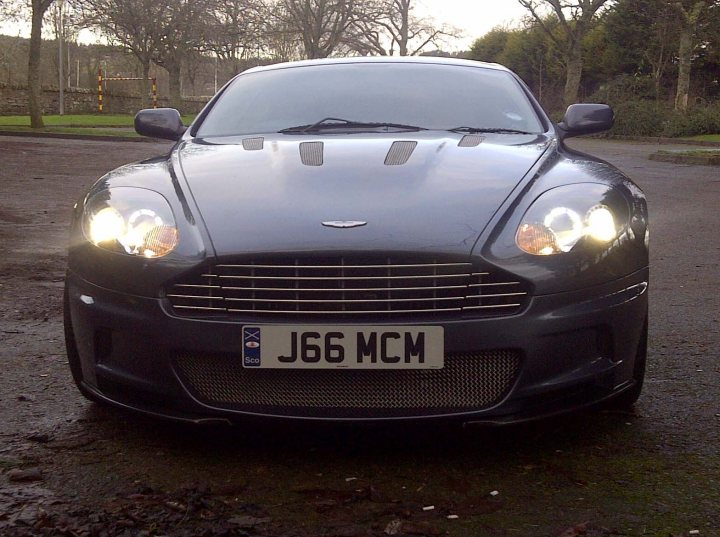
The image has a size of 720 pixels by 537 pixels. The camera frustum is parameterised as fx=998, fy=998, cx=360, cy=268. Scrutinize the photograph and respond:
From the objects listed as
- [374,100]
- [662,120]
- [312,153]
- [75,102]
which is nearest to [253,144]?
[312,153]

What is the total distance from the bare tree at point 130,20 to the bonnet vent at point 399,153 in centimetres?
3220

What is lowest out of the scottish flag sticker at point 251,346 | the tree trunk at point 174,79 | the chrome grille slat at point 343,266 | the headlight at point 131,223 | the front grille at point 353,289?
the scottish flag sticker at point 251,346

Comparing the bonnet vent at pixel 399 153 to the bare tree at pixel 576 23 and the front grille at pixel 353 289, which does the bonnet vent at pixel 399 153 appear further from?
the bare tree at pixel 576 23

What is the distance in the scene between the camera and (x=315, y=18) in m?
43.9

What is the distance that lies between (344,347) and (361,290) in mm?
158

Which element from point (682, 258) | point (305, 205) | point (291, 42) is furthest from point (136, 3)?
point (305, 205)

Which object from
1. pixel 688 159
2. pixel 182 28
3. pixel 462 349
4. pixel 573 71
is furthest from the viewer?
pixel 573 71

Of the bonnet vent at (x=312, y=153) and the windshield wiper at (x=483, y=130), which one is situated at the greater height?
the windshield wiper at (x=483, y=130)

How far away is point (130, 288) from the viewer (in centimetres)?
281

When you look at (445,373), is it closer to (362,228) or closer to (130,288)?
(362,228)

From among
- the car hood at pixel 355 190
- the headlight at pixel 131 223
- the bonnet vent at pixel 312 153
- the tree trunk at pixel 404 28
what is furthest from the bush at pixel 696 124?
the headlight at pixel 131 223

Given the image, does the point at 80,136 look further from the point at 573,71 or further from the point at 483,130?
the point at 483,130

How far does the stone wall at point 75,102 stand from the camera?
4984cm

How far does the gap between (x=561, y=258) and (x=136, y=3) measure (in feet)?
115
